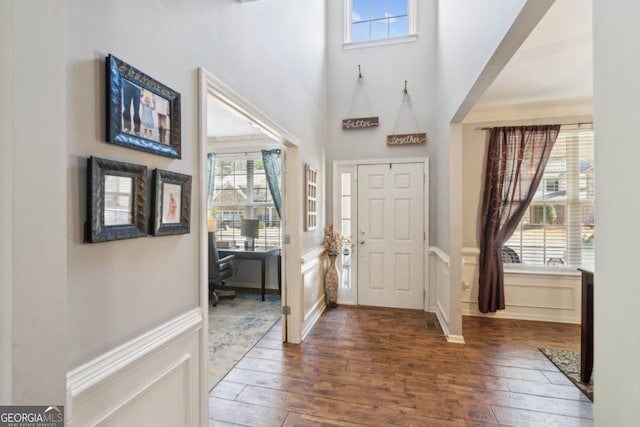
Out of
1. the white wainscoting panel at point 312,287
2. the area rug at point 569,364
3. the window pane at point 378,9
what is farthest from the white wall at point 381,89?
the area rug at point 569,364

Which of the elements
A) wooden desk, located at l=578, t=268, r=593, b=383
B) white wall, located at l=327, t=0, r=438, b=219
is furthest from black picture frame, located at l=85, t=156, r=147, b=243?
white wall, located at l=327, t=0, r=438, b=219

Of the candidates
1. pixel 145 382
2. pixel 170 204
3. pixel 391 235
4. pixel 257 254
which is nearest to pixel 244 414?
pixel 145 382

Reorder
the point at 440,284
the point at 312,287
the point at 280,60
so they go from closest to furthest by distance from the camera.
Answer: the point at 280,60
the point at 312,287
the point at 440,284

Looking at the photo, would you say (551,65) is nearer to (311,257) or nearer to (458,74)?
(458,74)

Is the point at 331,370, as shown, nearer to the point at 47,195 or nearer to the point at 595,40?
→ the point at 47,195

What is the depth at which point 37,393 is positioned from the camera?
72 centimetres

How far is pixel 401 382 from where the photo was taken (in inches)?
90.3

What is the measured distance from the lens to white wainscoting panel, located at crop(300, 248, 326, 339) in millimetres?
3195

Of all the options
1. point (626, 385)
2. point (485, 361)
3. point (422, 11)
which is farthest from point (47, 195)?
point (422, 11)

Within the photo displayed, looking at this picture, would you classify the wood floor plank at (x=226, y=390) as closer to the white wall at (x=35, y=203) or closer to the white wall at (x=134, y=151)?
the white wall at (x=134, y=151)

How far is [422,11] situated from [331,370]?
15.2ft

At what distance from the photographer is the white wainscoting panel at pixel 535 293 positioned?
3547mm

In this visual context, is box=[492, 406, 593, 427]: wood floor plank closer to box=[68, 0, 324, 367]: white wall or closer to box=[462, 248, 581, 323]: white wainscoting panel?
box=[462, 248, 581, 323]: white wainscoting panel

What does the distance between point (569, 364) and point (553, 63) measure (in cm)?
269
